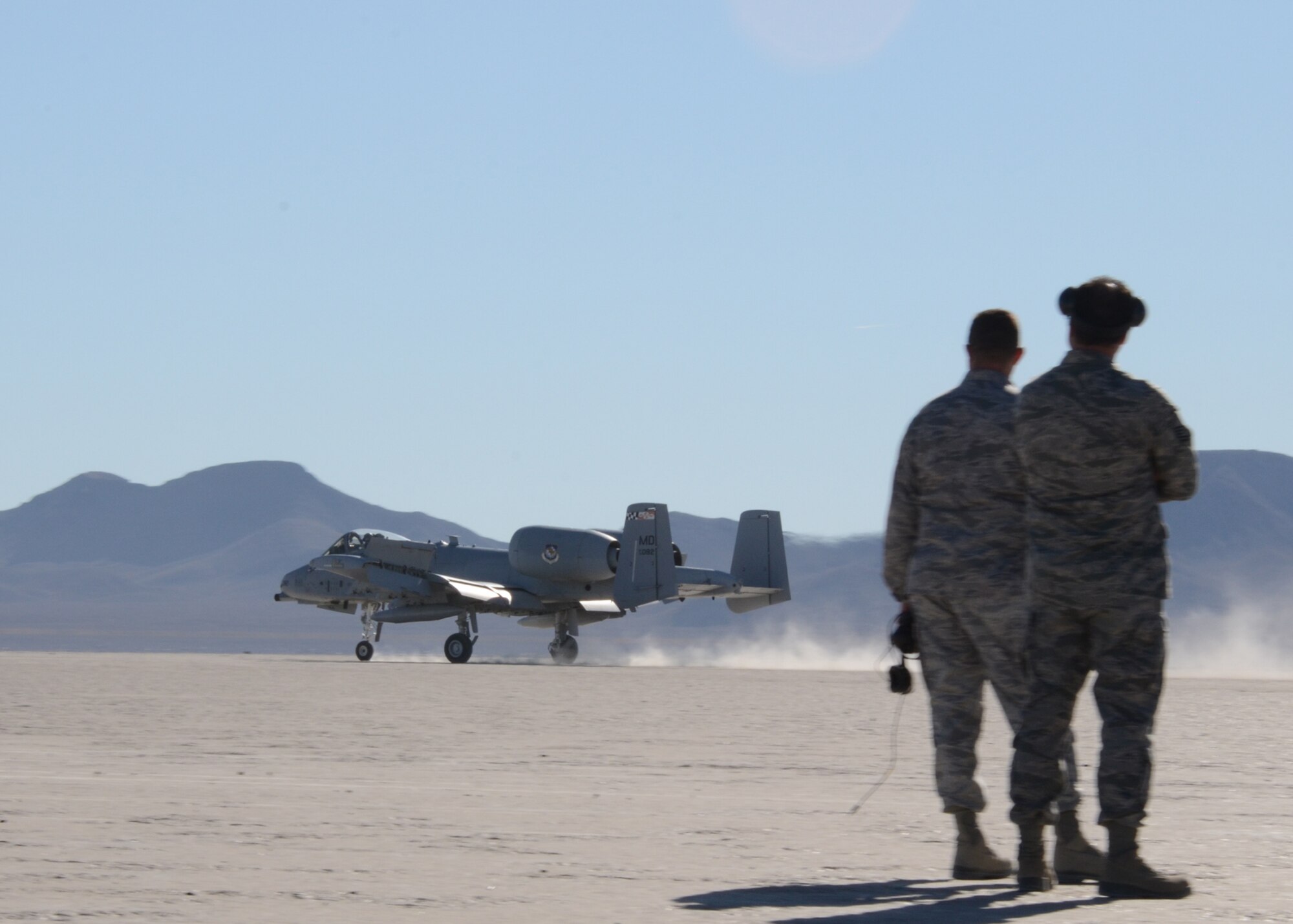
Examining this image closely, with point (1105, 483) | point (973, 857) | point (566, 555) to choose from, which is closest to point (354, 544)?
point (566, 555)

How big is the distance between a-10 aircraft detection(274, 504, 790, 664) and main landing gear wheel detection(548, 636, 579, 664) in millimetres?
32

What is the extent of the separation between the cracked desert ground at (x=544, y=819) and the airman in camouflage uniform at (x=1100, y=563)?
437 mm

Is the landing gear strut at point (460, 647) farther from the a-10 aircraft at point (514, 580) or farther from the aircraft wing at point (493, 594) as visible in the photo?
the aircraft wing at point (493, 594)

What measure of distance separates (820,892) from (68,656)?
1609 inches

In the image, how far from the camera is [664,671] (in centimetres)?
3816

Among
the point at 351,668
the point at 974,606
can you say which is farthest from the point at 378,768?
the point at 351,668

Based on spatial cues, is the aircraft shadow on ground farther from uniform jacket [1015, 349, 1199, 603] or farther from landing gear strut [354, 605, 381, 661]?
landing gear strut [354, 605, 381, 661]

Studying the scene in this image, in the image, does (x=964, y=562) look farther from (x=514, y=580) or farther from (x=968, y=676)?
(x=514, y=580)

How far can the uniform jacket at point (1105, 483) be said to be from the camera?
256 inches

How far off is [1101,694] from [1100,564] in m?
0.49

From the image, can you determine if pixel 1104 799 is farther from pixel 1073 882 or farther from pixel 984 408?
pixel 984 408

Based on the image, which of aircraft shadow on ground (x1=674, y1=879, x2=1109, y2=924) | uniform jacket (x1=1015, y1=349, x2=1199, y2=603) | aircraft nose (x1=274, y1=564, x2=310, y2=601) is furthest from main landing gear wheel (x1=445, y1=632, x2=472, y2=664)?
uniform jacket (x1=1015, y1=349, x2=1199, y2=603)

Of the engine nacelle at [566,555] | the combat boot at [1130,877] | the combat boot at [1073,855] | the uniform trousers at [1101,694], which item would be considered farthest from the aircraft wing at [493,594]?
the combat boot at [1130,877]

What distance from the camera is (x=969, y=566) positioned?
7.18 metres
